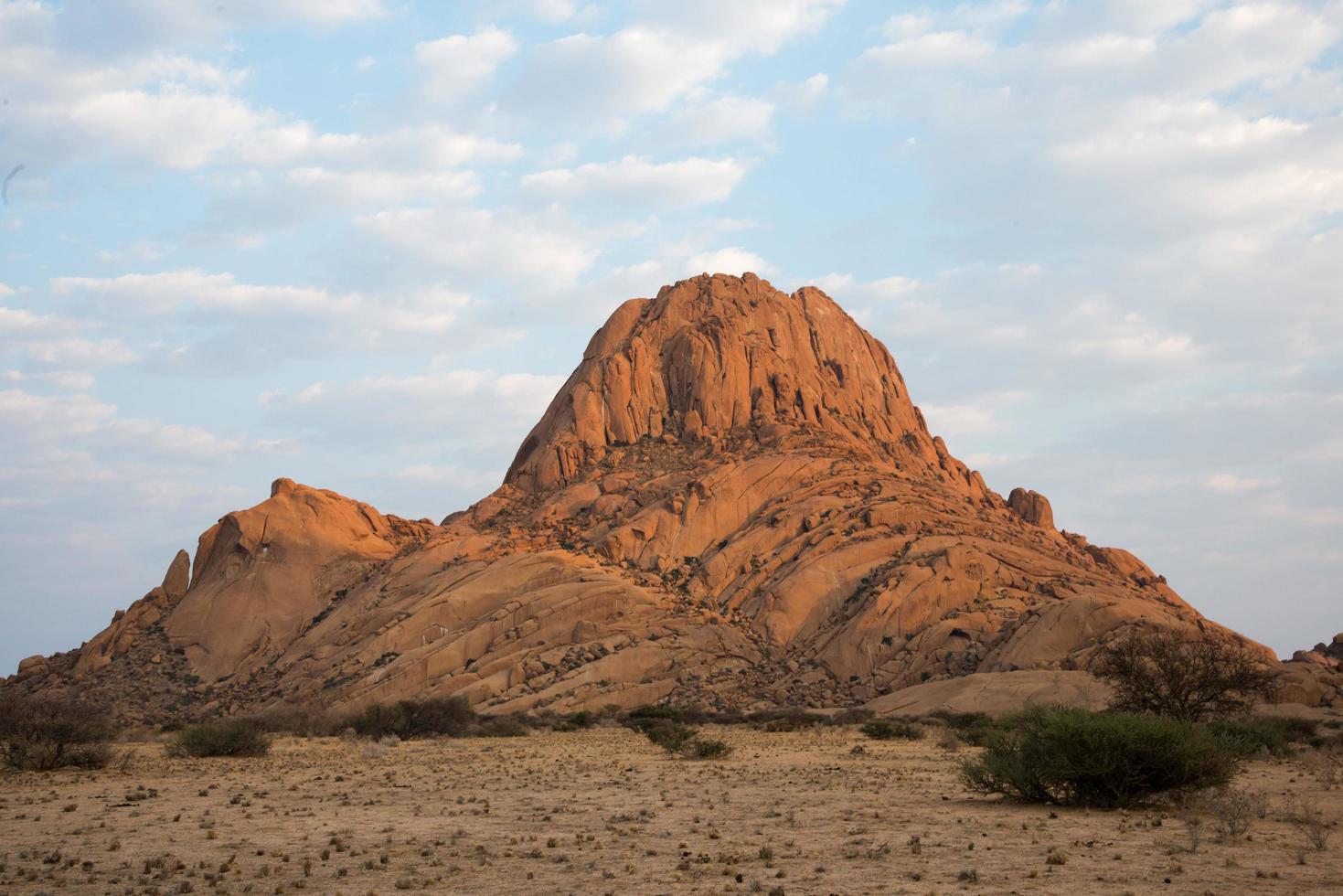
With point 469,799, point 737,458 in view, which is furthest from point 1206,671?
point 737,458

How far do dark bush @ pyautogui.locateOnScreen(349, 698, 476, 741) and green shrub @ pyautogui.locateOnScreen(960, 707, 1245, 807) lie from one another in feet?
116

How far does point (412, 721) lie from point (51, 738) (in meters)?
21.3

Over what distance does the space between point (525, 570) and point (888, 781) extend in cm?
5709

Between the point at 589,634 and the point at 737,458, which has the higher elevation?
the point at 737,458

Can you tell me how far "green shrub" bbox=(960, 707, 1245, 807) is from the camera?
24234 millimetres

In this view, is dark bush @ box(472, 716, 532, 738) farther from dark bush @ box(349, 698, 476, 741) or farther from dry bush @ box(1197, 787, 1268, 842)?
dry bush @ box(1197, 787, 1268, 842)

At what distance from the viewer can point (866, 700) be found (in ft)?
250

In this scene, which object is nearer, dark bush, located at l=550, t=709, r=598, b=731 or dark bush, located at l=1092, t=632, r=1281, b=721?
dark bush, located at l=1092, t=632, r=1281, b=721

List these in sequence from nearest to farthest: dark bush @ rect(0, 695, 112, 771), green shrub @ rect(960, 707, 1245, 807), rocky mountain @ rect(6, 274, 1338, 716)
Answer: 1. green shrub @ rect(960, 707, 1245, 807)
2. dark bush @ rect(0, 695, 112, 771)
3. rocky mountain @ rect(6, 274, 1338, 716)

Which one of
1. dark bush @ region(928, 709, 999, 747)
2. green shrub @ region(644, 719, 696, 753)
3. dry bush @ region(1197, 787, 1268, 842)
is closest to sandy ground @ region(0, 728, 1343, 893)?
dry bush @ region(1197, 787, 1268, 842)

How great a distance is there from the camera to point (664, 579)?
293 feet

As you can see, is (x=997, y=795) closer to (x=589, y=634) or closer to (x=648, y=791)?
(x=648, y=791)

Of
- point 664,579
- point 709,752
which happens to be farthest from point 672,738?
point 664,579

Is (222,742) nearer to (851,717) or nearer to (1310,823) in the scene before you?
(1310,823)
